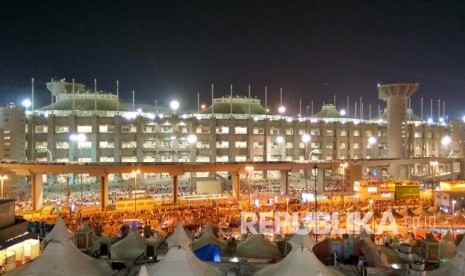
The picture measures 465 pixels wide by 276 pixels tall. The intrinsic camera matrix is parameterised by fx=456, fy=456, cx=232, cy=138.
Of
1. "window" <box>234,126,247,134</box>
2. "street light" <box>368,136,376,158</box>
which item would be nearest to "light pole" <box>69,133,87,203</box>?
"window" <box>234,126,247,134</box>

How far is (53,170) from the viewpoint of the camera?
53.3 metres

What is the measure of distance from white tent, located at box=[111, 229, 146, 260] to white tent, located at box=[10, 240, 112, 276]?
3.60 meters

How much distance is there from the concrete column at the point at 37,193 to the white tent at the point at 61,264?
37093mm

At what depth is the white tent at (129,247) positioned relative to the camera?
2038 centimetres

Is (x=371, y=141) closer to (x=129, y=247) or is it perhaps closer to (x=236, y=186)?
(x=236, y=186)

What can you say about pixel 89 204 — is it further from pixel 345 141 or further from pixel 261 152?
pixel 345 141

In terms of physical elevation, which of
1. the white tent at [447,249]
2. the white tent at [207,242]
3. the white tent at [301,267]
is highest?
the white tent at [301,267]

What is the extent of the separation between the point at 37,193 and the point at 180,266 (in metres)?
41.7

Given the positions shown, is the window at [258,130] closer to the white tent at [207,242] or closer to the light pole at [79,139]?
the light pole at [79,139]

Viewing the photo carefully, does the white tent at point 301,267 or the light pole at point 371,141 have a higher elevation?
the light pole at point 371,141

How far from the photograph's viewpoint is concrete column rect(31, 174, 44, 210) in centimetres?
5053

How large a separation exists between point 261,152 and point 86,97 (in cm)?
3439

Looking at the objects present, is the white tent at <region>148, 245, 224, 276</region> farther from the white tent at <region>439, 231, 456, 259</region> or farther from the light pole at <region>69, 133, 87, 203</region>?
the light pole at <region>69, 133, 87, 203</region>

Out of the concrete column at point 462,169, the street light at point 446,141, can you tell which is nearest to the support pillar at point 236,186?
the concrete column at point 462,169
